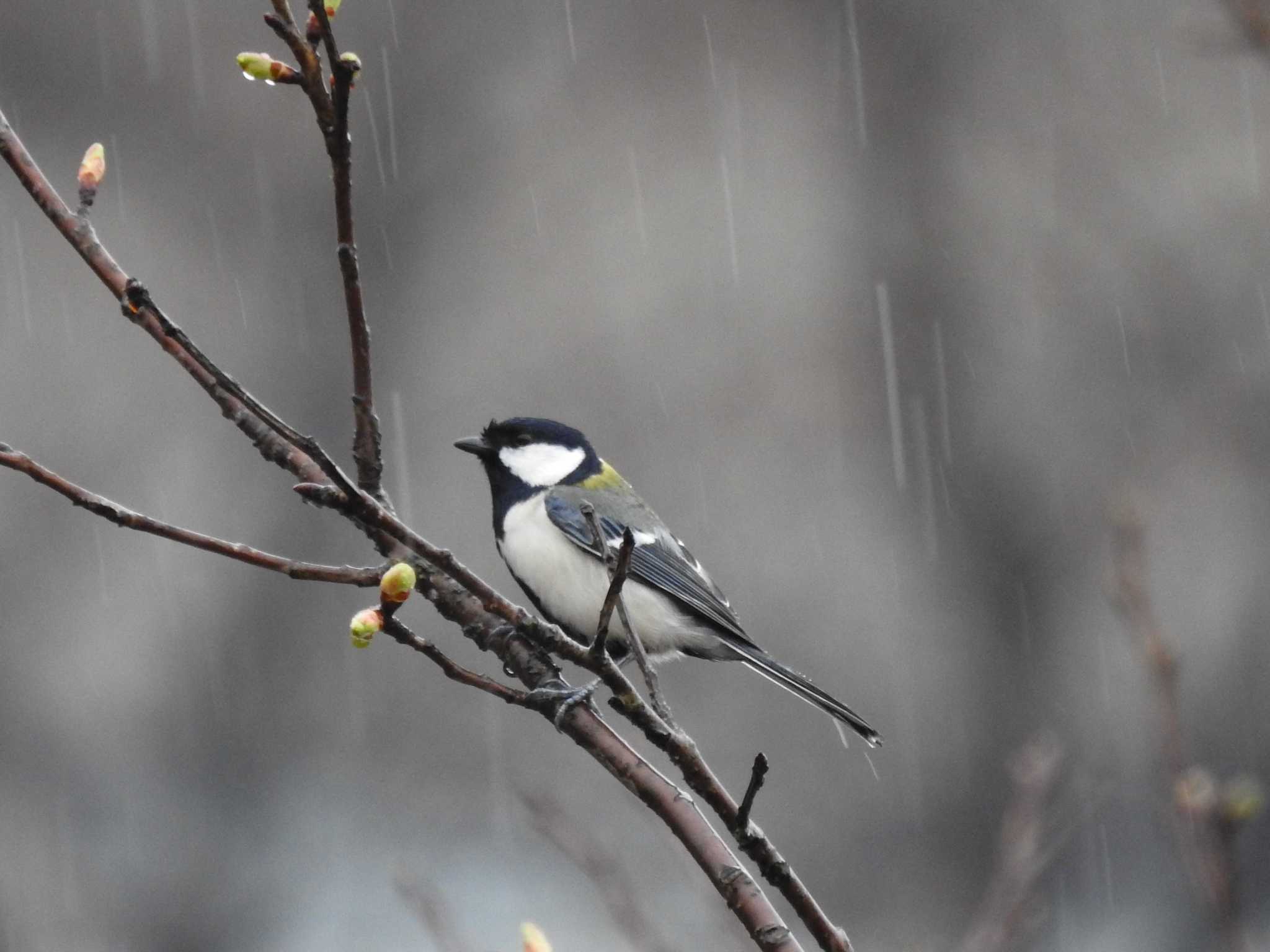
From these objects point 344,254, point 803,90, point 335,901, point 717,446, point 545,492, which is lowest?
point 335,901

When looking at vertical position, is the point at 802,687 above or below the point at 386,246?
below

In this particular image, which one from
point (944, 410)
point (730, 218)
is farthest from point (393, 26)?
point (944, 410)

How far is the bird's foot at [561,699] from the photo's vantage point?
4.95 feet

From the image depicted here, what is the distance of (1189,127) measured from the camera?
772 cm

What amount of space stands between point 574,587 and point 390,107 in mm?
5888

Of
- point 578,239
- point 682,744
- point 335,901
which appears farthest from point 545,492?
point 578,239

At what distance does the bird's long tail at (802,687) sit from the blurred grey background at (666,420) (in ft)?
9.92

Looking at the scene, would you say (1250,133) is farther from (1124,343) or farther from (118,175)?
(118,175)

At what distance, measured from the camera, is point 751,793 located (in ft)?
4.11

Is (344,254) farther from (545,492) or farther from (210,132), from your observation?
(210,132)

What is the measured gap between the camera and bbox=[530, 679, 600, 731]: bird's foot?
1509 mm

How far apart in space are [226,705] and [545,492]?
431 centimetres

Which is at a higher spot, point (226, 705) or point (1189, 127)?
point (1189, 127)

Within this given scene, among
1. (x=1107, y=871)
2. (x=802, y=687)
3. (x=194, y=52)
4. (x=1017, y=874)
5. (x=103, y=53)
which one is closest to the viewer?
(x=1017, y=874)
